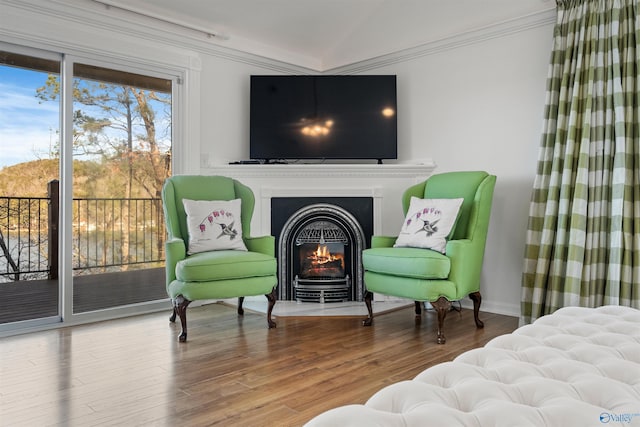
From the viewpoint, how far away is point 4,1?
3.09 m

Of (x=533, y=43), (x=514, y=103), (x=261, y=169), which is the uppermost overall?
(x=533, y=43)

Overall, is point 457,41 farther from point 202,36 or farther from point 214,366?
point 214,366

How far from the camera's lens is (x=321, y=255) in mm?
4188

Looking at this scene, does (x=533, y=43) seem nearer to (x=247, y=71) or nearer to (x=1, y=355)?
(x=247, y=71)

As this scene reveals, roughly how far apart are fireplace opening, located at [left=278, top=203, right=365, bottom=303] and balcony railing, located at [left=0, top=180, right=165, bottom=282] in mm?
1128

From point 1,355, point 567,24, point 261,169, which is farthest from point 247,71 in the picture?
point 1,355

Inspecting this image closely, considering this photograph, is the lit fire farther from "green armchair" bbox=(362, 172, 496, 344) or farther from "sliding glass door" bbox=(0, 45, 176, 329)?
"sliding glass door" bbox=(0, 45, 176, 329)

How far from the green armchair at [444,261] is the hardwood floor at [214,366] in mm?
276

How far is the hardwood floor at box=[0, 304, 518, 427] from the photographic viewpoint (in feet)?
6.29

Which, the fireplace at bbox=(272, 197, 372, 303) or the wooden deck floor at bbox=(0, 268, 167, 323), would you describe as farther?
the fireplace at bbox=(272, 197, 372, 303)

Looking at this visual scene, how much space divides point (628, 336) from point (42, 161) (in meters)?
3.64

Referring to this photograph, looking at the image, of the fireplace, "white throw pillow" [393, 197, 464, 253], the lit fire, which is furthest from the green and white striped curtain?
the lit fire

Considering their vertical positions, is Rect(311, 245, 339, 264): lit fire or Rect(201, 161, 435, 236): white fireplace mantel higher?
Rect(201, 161, 435, 236): white fireplace mantel

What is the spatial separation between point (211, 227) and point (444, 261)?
1640mm
